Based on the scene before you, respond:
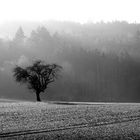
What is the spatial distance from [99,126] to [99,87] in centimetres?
11616

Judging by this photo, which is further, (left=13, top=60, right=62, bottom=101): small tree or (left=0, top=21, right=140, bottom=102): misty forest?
(left=0, top=21, right=140, bottom=102): misty forest

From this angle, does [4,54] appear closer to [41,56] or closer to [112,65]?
[41,56]

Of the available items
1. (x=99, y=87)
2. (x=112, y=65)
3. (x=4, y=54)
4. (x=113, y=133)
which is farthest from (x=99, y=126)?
(x=112, y=65)

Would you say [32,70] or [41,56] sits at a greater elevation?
[41,56]

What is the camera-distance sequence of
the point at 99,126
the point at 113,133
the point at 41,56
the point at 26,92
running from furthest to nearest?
the point at 41,56 < the point at 26,92 < the point at 99,126 < the point at 113,133

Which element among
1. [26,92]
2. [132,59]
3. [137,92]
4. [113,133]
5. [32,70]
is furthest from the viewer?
[132,59]

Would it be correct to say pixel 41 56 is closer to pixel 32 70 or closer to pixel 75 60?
pixel 75 60

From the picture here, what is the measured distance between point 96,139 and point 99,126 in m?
6.49

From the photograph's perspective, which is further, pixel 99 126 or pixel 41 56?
pixel 41 56

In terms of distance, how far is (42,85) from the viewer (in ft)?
267

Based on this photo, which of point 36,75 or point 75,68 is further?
point 75,68

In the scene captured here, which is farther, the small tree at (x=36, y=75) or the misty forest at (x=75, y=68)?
the misty forest at (x=75, y=68)

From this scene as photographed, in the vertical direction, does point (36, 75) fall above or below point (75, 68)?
below


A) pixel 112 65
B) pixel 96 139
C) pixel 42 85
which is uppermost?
pixel 112 65
